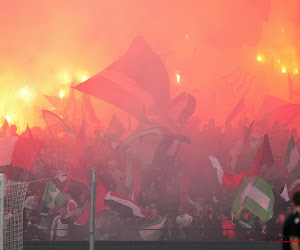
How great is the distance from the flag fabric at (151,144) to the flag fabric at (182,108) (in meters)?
0.96

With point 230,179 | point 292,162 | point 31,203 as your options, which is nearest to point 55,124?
point 31,203

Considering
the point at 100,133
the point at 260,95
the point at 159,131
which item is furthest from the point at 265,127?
the point at 100,133

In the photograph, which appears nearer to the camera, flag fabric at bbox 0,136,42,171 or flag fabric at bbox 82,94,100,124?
flag fabric at bbox 0,136,42,171

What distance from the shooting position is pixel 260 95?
17.2 metres

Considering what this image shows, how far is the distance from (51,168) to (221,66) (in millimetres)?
7478

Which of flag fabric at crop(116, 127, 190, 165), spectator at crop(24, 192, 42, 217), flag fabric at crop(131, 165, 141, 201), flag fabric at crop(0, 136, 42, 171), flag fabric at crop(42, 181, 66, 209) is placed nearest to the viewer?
flag fabric at crop(42, 181, 66, 209)

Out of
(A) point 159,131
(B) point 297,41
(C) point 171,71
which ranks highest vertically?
(B) point 297,41

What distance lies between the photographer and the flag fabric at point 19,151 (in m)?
13.6

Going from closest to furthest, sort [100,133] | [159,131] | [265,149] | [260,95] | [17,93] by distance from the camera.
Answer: [265,149] < [159,131] < [100,133] < [260,95] < [17,93]

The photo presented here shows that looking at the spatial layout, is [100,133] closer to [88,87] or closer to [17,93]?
[88,87]

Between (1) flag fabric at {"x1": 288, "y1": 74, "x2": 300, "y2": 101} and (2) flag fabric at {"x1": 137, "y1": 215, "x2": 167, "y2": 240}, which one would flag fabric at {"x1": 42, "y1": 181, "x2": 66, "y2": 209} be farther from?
(1) flag fabric at {"x1": 288, "y1": 74, "x2": 300, "y2": 101}

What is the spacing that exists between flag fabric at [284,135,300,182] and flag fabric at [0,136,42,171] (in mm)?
7125

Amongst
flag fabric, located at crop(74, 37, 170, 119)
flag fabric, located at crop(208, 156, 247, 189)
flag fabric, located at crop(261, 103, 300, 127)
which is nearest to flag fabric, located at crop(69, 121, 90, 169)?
flag fabric, located at crop(74, 37, 170, 119)

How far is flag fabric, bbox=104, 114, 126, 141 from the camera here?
15064 millimetres
